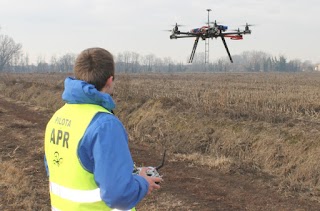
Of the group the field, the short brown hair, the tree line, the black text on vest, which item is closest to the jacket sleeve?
the black text on vest

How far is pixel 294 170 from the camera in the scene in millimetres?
7652

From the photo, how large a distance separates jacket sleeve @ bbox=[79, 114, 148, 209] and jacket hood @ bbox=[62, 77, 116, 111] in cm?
16

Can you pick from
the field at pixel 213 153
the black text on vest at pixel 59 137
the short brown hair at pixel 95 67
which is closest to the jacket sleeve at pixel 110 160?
the black text on vest at pixel 59 137

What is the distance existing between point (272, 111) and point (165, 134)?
11.5 feet

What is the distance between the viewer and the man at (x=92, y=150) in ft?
6.23

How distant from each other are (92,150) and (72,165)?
0.18 metres

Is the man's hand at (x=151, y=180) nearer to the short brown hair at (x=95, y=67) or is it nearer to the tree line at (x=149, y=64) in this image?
the short brown hair at (x=95, y=67)

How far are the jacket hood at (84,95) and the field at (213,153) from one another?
427cm

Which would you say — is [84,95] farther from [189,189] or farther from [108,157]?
[189,189]

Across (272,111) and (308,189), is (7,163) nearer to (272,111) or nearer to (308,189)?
(308,189)

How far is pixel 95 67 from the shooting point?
2.09 m

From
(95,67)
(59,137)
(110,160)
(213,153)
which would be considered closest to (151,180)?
(110,160)

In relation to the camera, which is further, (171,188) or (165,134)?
(165,134)

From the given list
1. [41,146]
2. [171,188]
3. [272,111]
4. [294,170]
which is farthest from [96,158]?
[272,111]
